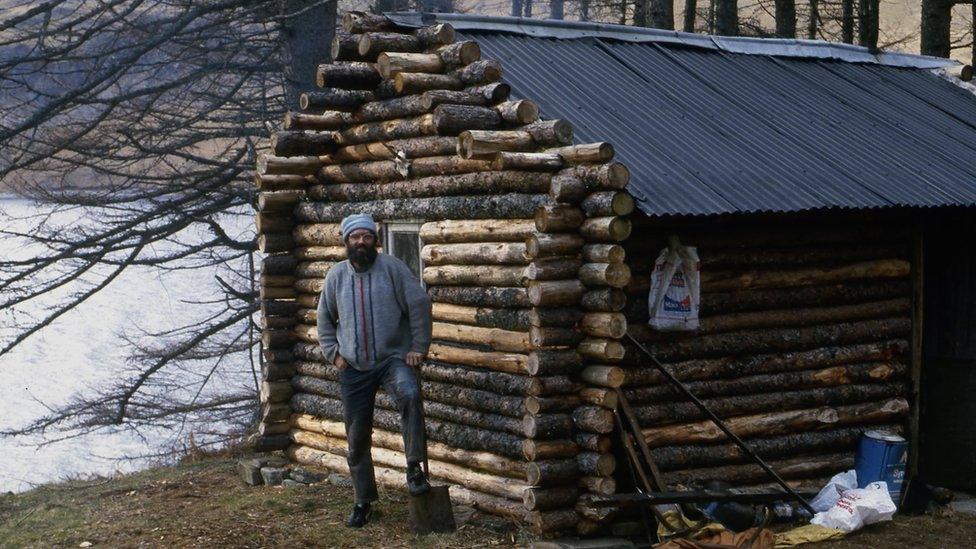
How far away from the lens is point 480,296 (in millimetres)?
10273

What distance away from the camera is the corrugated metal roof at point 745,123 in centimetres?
1023

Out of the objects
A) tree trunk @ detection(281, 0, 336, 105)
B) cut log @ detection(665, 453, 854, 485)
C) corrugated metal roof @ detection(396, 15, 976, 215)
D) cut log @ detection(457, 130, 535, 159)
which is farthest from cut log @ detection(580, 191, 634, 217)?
tree trunk @ detection(281, 0, 336, 105)

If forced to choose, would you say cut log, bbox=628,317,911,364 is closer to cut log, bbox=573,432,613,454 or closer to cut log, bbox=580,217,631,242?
cut log, bbox=573,432,613,454

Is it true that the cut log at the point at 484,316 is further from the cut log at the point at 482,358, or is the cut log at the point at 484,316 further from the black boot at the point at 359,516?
the black boot at the point at 359,516

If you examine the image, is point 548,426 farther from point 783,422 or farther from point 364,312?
point 783,422

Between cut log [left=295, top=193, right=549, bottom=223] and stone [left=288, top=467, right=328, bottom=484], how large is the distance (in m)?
2.41

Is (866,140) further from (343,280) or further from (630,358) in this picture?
(343,280)

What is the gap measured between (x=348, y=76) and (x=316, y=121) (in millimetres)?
1143

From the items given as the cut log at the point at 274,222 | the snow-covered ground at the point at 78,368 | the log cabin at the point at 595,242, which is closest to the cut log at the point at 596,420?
the log cabin at the point at 595,242

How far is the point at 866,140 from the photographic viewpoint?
12312mm

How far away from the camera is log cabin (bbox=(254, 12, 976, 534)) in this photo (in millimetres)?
9461

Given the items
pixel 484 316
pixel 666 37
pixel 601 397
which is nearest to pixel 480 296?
pixel 484 316

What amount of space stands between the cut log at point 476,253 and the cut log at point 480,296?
0.70 ft

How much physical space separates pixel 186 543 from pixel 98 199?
9.53 meters
